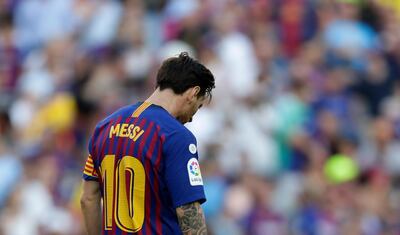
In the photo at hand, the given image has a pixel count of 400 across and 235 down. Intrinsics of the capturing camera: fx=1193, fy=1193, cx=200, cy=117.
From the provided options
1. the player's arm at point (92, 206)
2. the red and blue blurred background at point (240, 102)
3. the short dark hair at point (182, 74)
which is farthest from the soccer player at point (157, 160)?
the red and blue blurred background at point (240, 102)

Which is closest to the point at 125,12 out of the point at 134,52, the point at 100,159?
the point at 134,52

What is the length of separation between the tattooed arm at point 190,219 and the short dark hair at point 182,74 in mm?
600

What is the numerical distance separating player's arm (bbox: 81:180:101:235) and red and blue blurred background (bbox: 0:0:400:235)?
541 cm

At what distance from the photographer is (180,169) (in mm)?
5945

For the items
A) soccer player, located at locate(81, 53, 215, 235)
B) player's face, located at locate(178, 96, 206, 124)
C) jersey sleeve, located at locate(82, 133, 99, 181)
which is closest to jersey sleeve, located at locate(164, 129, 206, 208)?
soccer player, located at locate(81, 53, 215, 235)

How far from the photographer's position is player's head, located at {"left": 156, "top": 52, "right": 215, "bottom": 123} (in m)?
6.12

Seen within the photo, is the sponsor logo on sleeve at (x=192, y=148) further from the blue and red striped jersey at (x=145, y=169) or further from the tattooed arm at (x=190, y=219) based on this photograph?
the tattooed arm at (x=190, y=219)

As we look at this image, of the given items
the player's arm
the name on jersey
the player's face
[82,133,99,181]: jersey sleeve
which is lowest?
the player's arm

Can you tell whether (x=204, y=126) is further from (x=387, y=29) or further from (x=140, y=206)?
(x=140, y=206)

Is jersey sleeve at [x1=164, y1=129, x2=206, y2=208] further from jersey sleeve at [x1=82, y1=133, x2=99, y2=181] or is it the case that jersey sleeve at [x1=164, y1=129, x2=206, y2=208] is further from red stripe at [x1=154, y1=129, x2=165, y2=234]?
jersey sleeve at [x1=82, y1=133, x2=99, y2=181]

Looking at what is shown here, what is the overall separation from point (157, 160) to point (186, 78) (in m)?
0.46

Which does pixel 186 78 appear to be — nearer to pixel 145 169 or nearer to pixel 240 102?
pixel 145 169

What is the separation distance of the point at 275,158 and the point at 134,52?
2.56m

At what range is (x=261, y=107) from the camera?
1388 cm
